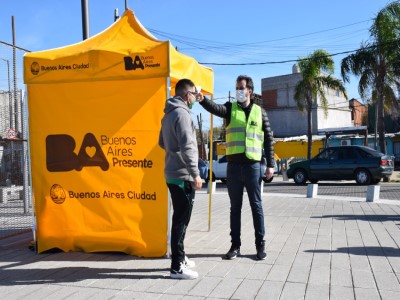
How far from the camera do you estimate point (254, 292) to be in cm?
405

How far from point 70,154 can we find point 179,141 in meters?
1.96

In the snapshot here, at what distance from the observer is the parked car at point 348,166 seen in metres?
17.8

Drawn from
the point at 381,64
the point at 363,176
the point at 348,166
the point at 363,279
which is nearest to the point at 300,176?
the point at 348,166

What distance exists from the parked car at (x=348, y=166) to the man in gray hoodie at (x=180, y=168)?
48.9ft

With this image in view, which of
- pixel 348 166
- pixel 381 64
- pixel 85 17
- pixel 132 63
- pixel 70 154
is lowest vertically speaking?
pixel 348 166

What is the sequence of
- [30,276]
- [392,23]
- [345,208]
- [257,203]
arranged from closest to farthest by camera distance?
[30,276] → [257,203] → [345,208] → [392,23]

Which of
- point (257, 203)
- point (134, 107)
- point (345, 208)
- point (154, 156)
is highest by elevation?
point (134, 107)

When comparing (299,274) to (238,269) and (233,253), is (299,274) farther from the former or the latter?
(233,253)

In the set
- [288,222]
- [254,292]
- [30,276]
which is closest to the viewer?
[254,292]

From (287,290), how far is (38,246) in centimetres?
335

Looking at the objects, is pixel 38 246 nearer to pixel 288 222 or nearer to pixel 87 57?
pixel 87 57

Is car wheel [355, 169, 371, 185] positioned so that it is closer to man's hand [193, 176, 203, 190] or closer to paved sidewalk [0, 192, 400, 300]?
paved sidewalk [0, 192, 400, 300]

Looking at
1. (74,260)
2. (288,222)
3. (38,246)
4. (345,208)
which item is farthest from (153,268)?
(345,208)

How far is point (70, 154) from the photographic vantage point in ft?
18.8
